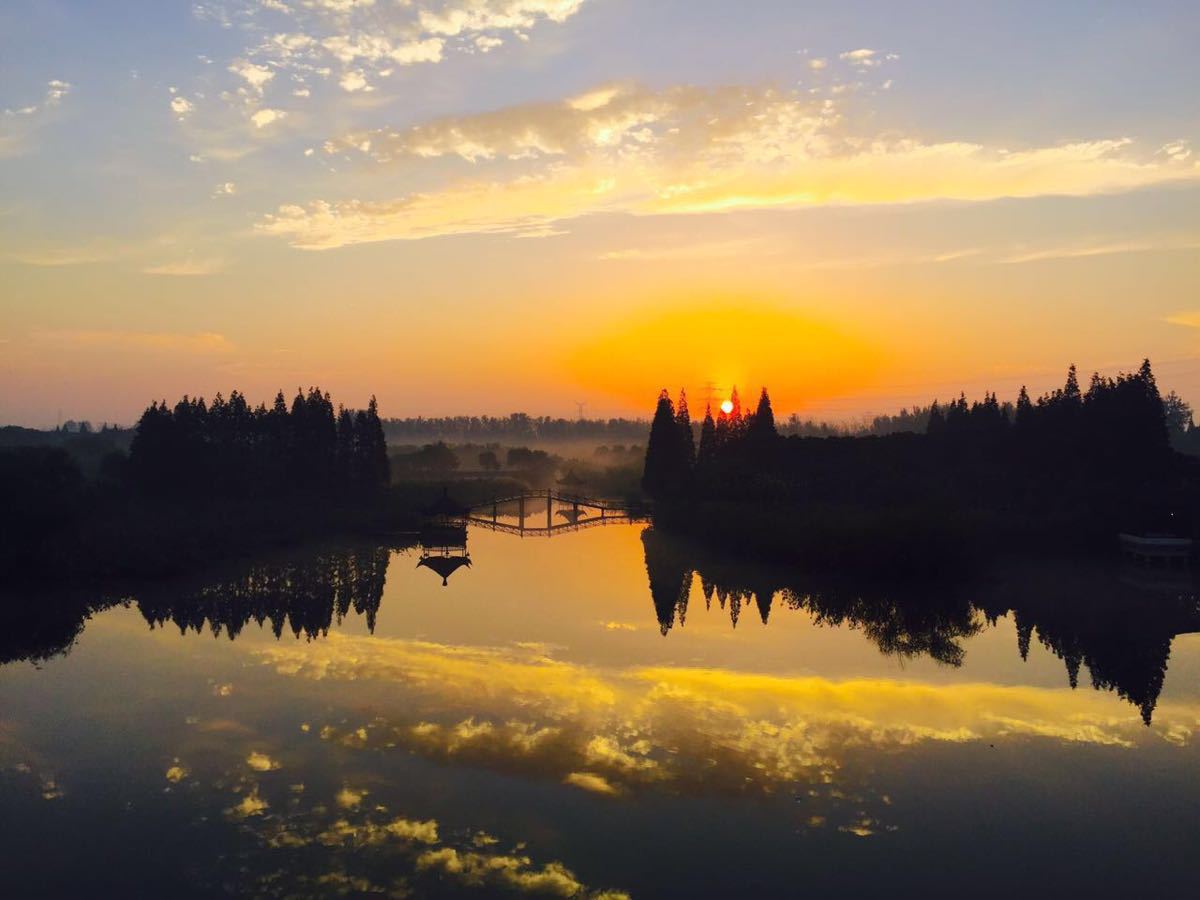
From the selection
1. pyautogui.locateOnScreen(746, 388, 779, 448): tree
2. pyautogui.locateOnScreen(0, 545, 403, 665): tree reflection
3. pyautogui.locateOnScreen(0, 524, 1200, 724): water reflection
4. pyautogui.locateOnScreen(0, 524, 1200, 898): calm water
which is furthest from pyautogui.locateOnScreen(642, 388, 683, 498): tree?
pyautogui.locateOnScreen(0, 524, 1200, 898): calm water

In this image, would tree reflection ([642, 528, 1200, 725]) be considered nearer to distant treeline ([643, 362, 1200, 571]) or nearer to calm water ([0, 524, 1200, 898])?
calm water ([0, 524, 1200, 898])

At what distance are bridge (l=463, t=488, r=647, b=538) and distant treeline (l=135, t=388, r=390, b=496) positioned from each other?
12.1 m

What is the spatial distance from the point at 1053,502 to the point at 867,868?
167 feet

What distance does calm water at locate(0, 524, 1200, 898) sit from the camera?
14.8 m

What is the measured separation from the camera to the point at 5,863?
1474 cm

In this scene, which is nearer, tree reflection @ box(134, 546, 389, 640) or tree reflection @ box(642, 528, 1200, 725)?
tree reflection @ box(642, 528, 1200, 725)

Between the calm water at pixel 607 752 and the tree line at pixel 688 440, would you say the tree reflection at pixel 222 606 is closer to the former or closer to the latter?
the calm water at pixel 607 752

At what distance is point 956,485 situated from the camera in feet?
205

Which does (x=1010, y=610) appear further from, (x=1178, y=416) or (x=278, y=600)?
(x=1178, y=416)

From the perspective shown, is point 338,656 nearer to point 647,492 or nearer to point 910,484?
point 910,484

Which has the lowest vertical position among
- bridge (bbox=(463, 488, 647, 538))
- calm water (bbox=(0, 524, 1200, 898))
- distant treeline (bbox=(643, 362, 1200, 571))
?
calm water (bbox=(0, 524, 1200, 898))

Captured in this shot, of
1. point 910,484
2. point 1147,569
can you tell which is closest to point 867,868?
point 1147,569

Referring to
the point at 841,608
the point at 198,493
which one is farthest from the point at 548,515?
the point at 841,608

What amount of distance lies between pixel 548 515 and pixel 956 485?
38.3 meters
